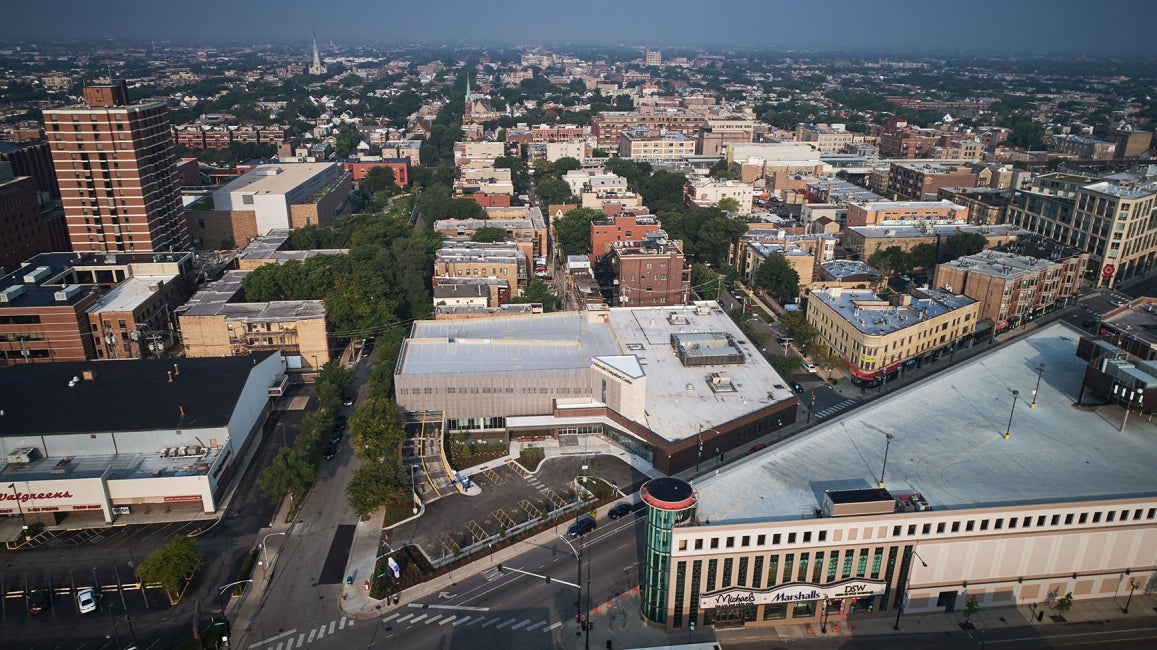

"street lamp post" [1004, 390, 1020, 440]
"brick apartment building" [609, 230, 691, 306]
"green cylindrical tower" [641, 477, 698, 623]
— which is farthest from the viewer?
"brick apartment building" [609, 230, 691, 306]

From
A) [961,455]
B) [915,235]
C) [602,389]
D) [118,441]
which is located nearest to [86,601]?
[118,441]

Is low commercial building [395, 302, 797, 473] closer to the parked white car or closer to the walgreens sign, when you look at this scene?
the walgreens sign

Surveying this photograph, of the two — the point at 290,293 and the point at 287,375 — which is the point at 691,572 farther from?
the point at 290,293

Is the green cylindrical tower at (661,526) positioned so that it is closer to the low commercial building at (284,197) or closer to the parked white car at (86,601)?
the parked white car at (86,601)

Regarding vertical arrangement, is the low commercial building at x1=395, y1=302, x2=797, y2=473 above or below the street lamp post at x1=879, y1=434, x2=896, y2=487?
below

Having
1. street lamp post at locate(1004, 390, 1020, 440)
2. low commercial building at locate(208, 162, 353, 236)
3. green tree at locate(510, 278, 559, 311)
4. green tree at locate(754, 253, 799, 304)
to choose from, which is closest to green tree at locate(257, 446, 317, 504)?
green tree at locate(510, 278, 559, 311)

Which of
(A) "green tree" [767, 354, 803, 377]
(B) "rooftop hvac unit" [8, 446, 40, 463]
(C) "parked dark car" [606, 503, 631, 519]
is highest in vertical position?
(B) "rooftop hvac unit" [8, 446, 40, 463]

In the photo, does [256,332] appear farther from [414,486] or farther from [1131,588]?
[1131,588]

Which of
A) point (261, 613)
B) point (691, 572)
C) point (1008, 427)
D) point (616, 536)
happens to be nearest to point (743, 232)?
point (1008, 427)
